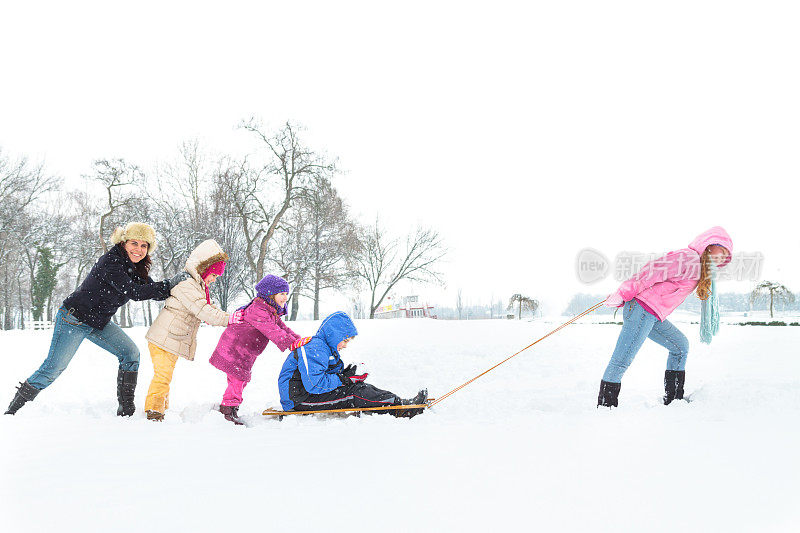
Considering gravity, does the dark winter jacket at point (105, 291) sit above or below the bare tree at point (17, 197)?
below

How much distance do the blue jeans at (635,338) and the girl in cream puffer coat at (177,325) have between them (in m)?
3.43

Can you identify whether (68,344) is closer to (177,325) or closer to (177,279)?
(177,325)

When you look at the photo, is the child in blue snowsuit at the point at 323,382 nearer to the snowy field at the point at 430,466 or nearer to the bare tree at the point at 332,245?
the snowy field at the point at 430,466

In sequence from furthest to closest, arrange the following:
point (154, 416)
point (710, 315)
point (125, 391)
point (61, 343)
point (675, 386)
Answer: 1. point (710, 315)
2. point (675, 386)
3. point (125, 391)
4. point (61, 343)
5. point (154, 416)

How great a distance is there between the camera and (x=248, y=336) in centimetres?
473

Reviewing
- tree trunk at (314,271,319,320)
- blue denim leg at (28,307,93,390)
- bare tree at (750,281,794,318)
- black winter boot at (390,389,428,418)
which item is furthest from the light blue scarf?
tree trunk at (314,271,319,320)

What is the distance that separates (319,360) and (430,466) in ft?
6.09

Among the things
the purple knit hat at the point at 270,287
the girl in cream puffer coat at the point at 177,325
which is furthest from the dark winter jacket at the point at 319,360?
the girl in cream puffer coat at the point at 177,325

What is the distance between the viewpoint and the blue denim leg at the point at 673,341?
15.3ft

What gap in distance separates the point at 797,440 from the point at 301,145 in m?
22.2

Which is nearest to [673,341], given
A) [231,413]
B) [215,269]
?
[231,413]

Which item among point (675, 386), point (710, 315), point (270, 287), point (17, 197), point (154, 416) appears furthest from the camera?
point (17, 197)

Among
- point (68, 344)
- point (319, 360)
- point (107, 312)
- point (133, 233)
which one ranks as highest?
point (133, 233)

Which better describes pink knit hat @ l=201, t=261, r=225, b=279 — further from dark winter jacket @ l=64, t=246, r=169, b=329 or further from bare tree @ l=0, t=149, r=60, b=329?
bare tree @ l=0, t=149, r=60, b=329
